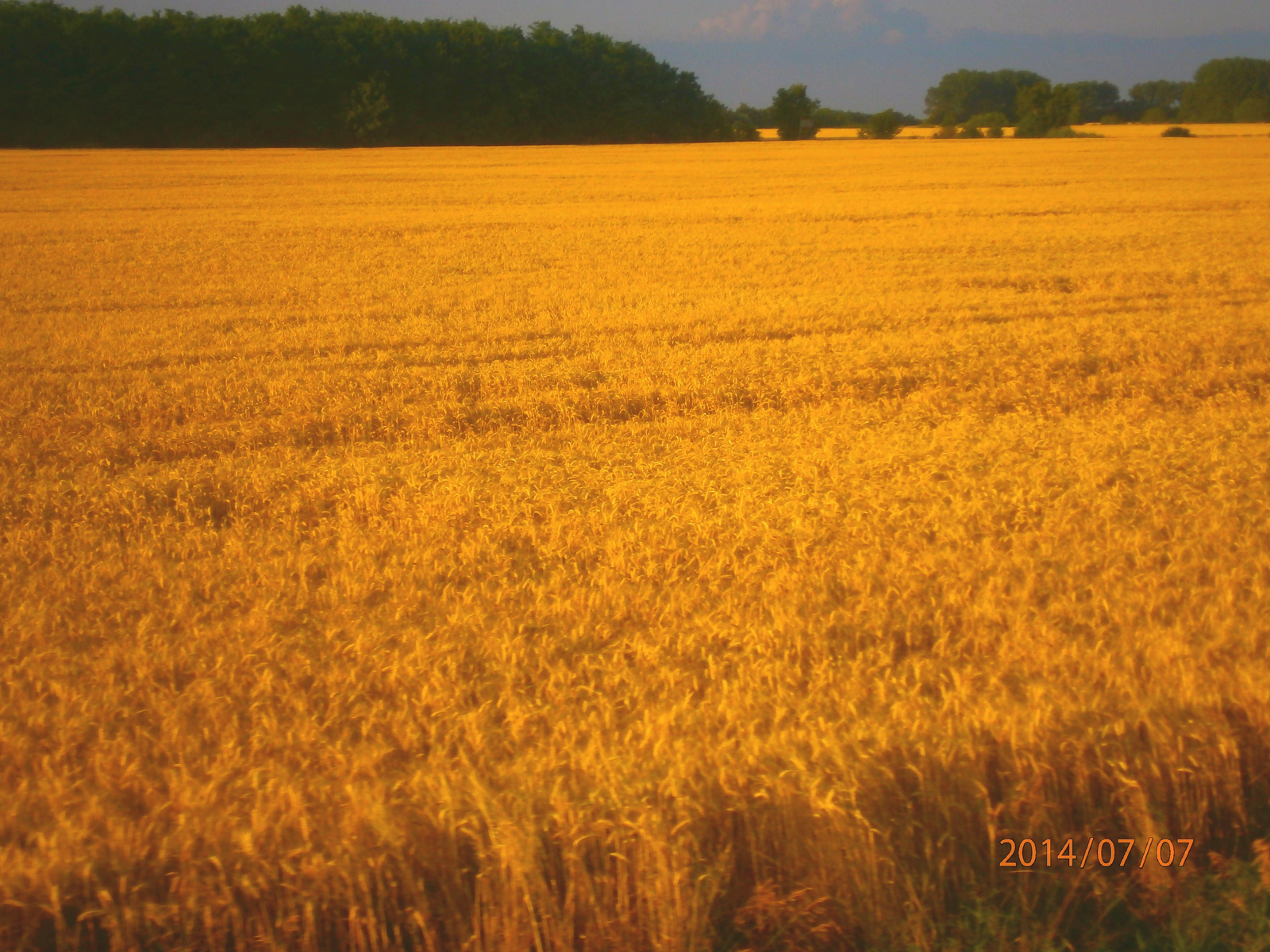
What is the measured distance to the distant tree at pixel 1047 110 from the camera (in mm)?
52844

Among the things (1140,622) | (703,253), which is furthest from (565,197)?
(1140,622)

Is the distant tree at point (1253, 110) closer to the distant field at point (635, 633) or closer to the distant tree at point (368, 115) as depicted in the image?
the distant tree at point (368, 115)

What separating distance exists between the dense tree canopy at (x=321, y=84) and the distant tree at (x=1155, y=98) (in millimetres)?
33406

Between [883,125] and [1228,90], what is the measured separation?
2592 cm

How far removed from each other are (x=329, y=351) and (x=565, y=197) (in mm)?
16423

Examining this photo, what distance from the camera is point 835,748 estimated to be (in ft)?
7.73

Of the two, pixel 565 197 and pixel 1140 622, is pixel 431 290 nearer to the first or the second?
pixel 1140 622

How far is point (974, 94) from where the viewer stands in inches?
2790

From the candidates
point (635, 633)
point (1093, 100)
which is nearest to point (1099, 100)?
point (1093, 100)

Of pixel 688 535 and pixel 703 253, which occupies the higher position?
pixel 703 253
